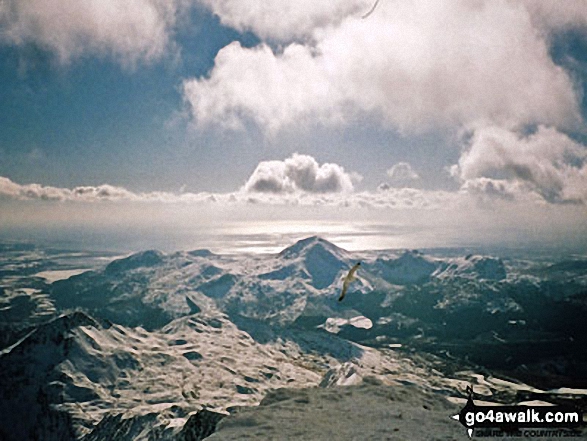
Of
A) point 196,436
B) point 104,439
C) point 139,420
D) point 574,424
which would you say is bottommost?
point 104,439

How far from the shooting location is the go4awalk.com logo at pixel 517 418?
22203 mm

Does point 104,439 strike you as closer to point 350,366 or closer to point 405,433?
point 350,366

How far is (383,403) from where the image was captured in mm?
28609

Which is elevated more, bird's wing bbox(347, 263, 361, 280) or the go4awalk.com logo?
bird's wing bbox(347, 263, 361, 280)

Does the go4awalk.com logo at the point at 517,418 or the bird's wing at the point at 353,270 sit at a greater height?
A: the bird's wing at the point at 353,270

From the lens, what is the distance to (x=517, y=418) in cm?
2244

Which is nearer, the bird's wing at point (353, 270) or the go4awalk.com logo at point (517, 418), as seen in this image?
the bird's wing at point (353, 270)

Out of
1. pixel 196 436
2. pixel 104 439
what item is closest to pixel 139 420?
pixel 104 439

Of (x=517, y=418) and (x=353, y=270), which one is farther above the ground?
(x=353, y=270)

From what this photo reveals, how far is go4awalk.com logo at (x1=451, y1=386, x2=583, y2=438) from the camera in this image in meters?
22.2

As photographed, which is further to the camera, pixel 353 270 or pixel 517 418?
pixel 517 418

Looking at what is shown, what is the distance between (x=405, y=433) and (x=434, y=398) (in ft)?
30.0

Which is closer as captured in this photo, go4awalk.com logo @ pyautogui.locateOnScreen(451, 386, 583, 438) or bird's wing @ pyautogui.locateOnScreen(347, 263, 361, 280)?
bird's wing @ pyautogui.locateOnScreen(347, 263, 361, 280)

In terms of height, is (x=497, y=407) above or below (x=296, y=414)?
above
